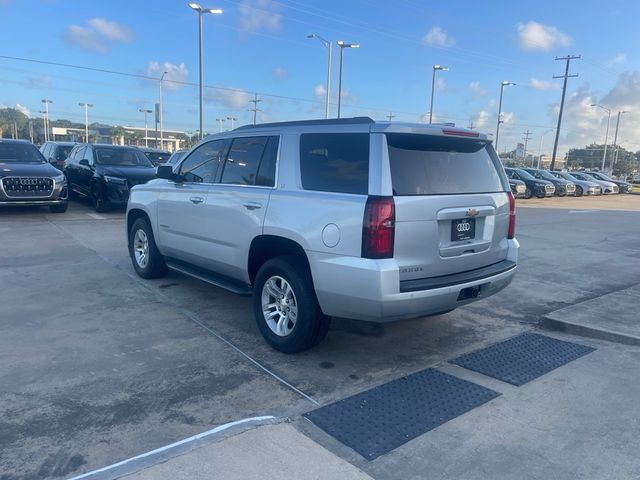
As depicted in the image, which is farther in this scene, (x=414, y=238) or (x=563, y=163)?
(x=563, y=163)

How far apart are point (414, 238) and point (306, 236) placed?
33.9 inches

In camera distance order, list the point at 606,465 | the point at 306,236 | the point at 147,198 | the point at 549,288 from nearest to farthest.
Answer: the point at 606,465 < the point at 306,236 < the point at 147,198 < the point at 549,288

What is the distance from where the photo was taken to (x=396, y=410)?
3486 millimetres

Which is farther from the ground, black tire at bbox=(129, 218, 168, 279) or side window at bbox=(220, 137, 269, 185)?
side window at bbox=(220, 137, 269, 185)

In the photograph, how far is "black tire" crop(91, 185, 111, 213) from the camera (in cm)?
1322

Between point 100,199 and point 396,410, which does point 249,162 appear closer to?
point 396,410

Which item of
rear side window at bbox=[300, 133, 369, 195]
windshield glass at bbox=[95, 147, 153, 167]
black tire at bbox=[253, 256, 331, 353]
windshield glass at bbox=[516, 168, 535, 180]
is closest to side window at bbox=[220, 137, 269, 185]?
rear side window at bbox=[300, 133, 369, 195]

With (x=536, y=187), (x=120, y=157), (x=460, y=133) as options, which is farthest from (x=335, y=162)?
(x=536, y=187)

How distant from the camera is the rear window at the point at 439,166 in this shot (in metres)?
3.83

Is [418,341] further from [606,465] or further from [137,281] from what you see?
[137,281]

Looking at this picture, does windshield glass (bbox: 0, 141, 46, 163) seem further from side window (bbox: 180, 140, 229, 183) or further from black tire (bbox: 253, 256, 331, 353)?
black tire (bbox: 253, 256, 331, 353)

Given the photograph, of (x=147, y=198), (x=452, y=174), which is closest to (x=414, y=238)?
(x=452, y=174)

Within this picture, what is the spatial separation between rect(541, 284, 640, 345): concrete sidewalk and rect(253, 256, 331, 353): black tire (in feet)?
8.76

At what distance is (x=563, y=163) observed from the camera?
341 feet
